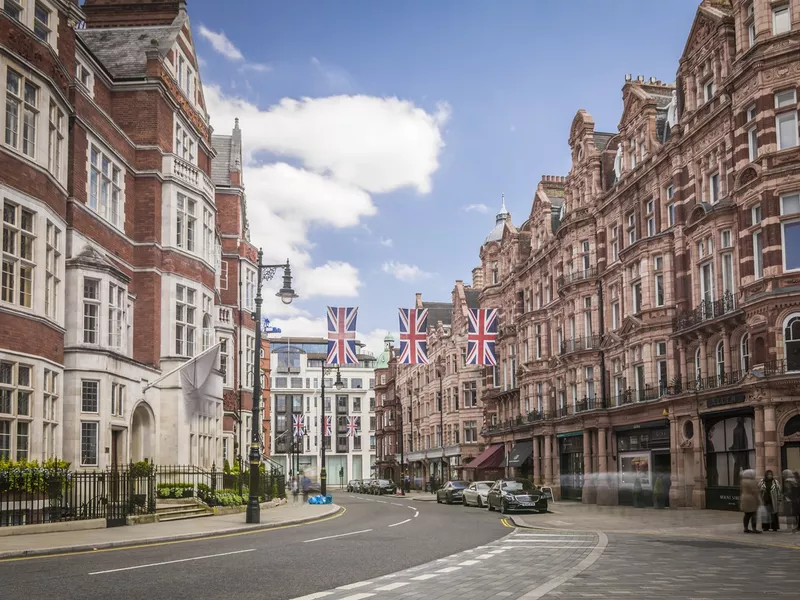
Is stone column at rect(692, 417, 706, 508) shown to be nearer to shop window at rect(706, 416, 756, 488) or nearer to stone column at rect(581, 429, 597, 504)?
shop window at rect(706, 416, 756, 488)

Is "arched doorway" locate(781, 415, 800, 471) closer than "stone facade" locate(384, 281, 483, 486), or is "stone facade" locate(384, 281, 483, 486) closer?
"arched doorway" locate(781, 415, 800, 471)

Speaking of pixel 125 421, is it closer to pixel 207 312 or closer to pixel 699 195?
pixel 207 312

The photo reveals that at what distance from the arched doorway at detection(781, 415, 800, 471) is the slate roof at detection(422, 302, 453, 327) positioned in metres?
69.3

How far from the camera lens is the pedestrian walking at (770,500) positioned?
80.8ft

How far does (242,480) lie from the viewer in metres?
41.0

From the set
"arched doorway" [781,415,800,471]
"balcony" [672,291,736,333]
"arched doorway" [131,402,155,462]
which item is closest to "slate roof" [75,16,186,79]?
"arched doorway" [131,402,155,462]

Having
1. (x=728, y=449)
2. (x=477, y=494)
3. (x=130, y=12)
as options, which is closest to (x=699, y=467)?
(x=728, y=449)

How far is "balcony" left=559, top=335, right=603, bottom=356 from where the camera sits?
4915 centimetres

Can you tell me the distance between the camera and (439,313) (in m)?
105

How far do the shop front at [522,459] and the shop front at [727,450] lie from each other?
954 inches

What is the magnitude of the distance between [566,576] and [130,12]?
37799 mm

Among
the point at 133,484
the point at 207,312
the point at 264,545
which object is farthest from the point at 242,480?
the point at 264,545

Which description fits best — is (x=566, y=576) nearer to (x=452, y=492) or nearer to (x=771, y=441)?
(x=771, y=441)

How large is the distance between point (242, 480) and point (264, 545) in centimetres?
2111
